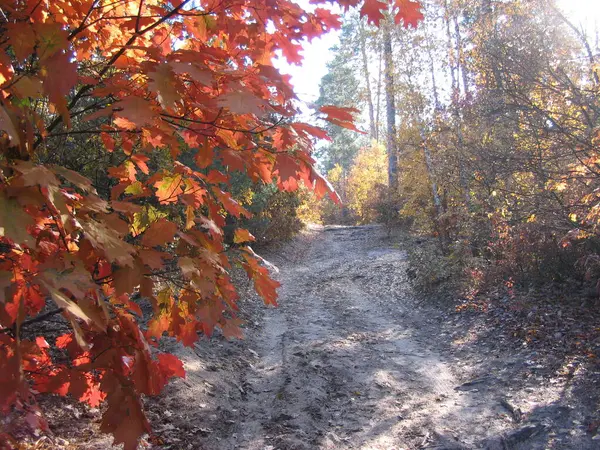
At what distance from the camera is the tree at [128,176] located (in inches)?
54.8

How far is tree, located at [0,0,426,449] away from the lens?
54.8 inches

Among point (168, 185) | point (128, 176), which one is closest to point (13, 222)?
point (168, 185)

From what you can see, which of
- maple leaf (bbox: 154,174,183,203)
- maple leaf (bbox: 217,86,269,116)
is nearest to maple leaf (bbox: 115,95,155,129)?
maple leaf (bbox: 217,86,269,116)

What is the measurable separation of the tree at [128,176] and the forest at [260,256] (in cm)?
1

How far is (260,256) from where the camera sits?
18.7 ft

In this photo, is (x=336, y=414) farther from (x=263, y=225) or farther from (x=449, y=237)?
(x=263, y=225)

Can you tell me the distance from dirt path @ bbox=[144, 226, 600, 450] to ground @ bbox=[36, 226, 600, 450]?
0.5 inches

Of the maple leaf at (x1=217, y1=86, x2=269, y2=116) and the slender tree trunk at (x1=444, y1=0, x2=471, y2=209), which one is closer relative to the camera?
the maple leaf at (x1=217, y1=86, x2=269, y2=116)

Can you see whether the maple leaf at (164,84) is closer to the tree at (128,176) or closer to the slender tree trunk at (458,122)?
the tree at (128,176)

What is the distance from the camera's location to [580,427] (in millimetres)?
4074

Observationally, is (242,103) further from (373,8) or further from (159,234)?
(373,8)

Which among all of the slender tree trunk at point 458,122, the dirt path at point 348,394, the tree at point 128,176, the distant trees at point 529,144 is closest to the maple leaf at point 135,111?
the tree at point 128,176

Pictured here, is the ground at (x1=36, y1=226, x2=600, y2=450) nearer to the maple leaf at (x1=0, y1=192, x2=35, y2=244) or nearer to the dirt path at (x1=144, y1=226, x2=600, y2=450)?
the dirt path at (x1=144, y1=226, x2=600, y2=450)

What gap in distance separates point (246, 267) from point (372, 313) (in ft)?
23.1
